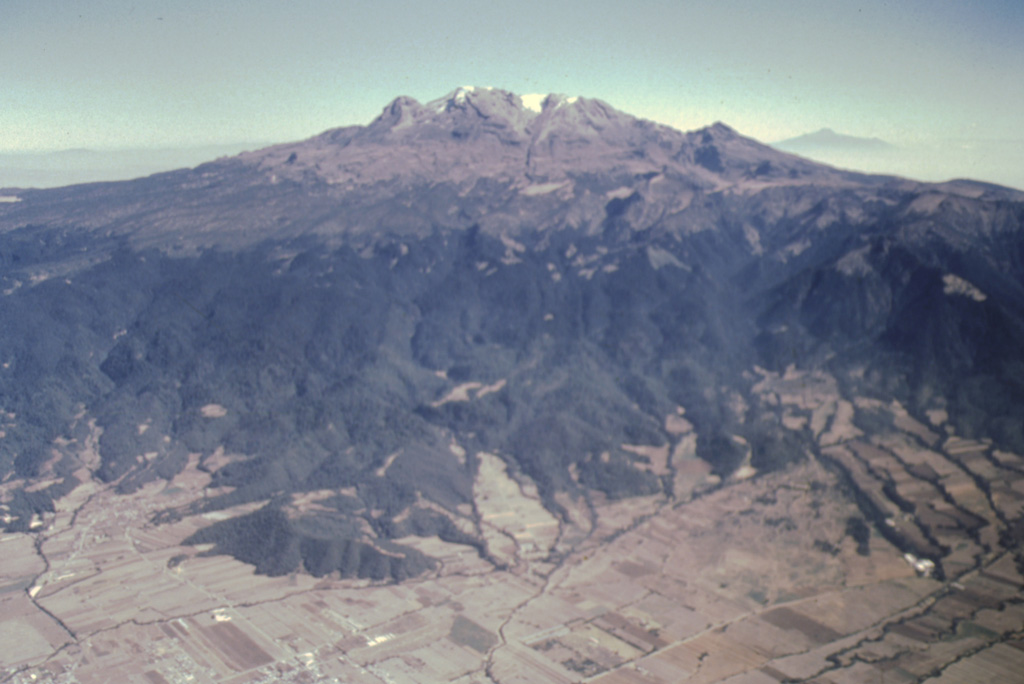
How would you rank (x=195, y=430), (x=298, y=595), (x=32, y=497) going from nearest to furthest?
(x=298, y=595) < (x=32, y=497) < (x=195, y=430)

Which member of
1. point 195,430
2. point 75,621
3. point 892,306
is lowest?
point 75,621

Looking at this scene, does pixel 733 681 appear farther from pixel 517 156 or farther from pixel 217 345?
pixel 517 156

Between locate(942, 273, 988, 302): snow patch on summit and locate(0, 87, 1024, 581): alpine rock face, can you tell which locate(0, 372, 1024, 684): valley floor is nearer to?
locate(0, 87, 1024, 581): alpine rock face

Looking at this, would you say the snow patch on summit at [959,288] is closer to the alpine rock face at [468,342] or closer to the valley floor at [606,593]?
the alpine rock face at [468,342]

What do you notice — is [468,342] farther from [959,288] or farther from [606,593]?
[959,288]

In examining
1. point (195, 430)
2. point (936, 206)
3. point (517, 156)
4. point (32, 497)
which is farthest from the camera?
point (517, 156)

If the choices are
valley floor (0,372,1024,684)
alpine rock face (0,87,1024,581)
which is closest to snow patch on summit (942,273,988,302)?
alpine rock face (0,87,1024,581)

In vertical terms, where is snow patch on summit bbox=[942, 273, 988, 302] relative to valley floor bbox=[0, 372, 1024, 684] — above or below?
above

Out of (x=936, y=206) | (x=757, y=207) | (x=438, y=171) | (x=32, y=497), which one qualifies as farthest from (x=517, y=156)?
(x=32, y=497)
